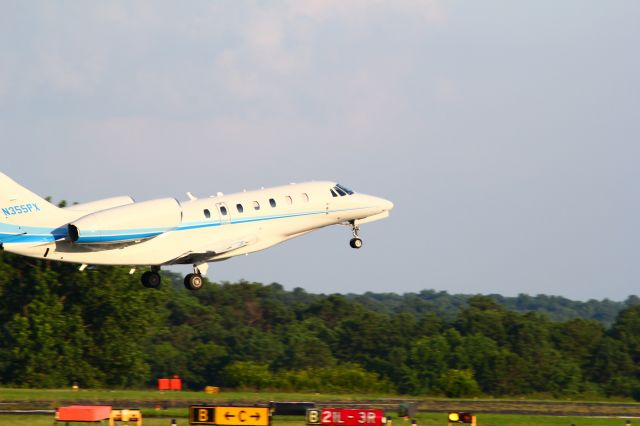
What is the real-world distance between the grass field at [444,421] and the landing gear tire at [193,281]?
9.04 metres

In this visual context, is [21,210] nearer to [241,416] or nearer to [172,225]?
[172,225]

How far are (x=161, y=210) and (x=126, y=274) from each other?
37874mm

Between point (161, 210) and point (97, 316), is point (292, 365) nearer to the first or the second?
point (97, 316)

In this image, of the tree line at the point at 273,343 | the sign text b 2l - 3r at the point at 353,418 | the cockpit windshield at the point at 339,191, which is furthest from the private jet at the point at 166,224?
the sign text b 2l - 3r at the point at 353,418

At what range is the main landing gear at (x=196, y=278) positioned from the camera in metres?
45.8

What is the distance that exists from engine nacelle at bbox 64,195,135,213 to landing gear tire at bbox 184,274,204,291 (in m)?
3.91

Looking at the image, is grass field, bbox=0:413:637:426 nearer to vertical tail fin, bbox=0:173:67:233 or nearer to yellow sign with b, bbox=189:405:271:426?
yellow sign with b, bbox=189:405:271:426

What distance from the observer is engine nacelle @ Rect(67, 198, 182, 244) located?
4103cm

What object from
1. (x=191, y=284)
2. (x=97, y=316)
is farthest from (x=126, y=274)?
(x=191, y=284)

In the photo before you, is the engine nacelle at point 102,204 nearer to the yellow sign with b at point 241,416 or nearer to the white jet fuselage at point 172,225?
the white jet fuselage at point 172,225

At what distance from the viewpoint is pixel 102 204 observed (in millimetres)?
44031

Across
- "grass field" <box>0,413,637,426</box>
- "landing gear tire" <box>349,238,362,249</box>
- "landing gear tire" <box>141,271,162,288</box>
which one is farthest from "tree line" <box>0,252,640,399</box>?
"grass field" <box>0,413,637,426</box>

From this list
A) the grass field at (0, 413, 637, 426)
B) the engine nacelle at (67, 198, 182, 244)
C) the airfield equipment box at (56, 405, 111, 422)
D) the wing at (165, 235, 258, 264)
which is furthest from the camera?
the wing at (165, 235, 258, 264)

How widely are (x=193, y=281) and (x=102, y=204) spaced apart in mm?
4936
